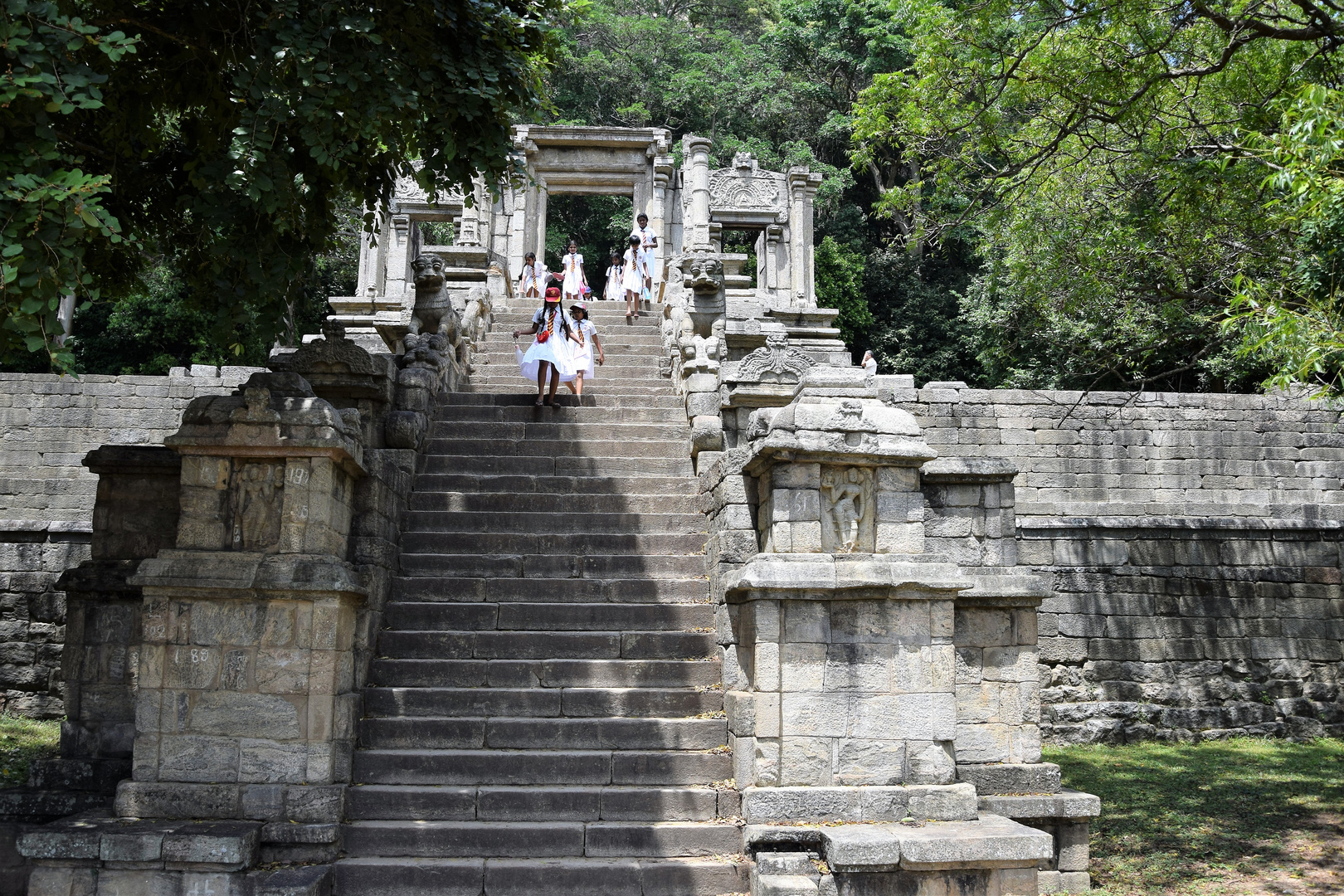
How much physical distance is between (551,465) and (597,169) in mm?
11521

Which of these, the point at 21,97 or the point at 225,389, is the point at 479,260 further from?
the point at 21,97

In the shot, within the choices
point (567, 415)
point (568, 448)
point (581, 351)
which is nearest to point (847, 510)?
point (568, 448)

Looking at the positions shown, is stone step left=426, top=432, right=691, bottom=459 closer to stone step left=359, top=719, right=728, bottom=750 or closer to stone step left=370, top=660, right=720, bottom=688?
stone step left=370, top=660, right=720, bottom=688

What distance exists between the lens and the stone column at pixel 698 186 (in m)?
19.0

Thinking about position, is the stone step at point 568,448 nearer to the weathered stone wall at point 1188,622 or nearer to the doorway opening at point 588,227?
the weathered stone wall at point 1188,622

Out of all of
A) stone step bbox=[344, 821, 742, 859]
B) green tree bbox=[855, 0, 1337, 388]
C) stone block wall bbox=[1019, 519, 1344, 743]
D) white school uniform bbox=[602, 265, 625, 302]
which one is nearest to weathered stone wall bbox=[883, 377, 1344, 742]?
stone block wall bbox=[1019, 519, 1344, 743]

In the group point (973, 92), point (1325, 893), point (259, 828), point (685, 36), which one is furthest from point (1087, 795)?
point (685, 36)

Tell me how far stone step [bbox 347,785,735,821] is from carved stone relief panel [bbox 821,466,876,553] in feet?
5.40

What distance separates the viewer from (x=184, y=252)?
7746 mm

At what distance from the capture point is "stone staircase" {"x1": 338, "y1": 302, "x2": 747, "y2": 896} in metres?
5.82

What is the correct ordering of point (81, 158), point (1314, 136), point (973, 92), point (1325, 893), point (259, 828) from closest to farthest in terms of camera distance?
point (81, 158)
point (259, 828)
point (1314, 136)
point (1325, 893)
point (973, 92)

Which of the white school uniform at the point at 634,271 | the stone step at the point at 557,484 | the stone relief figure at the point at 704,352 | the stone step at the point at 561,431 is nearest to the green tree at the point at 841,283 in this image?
the white school uniform at the point at 634,271

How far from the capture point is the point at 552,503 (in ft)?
28.1

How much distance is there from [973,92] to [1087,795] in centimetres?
629
